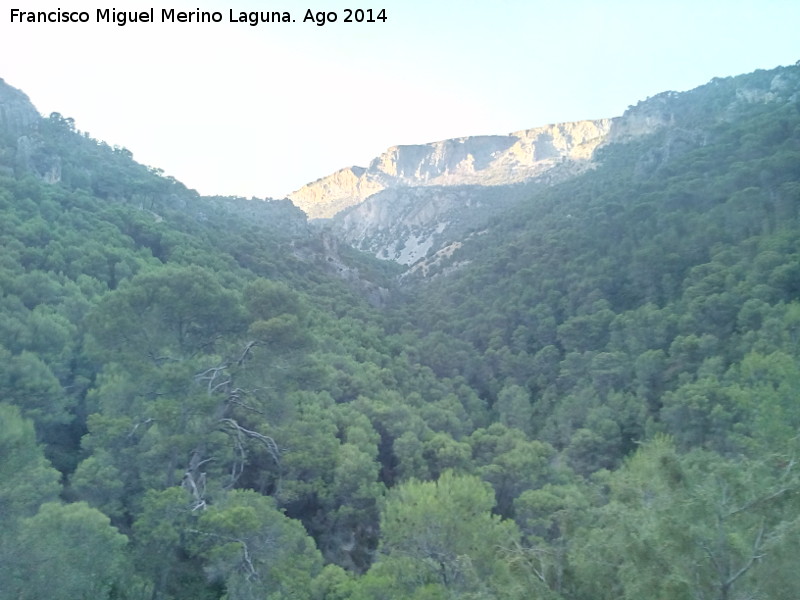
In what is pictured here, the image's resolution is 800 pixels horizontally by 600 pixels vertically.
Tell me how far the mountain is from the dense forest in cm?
2333

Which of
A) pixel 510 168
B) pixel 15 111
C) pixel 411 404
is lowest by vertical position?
pixel 411 404

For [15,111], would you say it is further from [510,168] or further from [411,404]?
[510,168]

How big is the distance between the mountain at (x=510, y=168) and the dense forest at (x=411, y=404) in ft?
76.6

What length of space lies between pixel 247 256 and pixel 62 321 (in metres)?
22.7

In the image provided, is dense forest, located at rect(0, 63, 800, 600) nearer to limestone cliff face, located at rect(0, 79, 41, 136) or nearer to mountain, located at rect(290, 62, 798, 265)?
limestone cliff face, located at rect(0, 79, 41, 136)

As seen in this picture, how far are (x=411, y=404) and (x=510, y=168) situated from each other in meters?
149

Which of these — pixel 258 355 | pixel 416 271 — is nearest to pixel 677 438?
pixel 258 355

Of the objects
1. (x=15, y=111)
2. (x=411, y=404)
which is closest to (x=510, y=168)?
(x=15, y=111)

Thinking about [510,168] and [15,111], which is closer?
[15,111]

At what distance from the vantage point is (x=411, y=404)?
94.5 feet

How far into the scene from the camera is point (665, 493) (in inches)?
296

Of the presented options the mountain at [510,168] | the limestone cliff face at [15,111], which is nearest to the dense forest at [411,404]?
the limestone cliff face at [15,111]

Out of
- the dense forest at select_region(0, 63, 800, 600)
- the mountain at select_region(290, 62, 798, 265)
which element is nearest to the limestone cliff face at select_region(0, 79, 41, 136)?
the dense forest at select_region(0, 63, 800, 600)

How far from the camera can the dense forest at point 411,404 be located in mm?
8852
